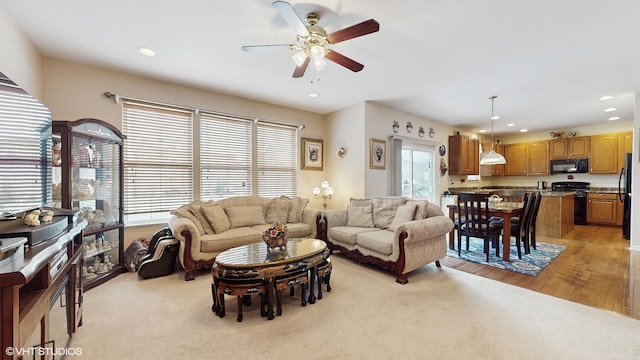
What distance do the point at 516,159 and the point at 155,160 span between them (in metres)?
9.33

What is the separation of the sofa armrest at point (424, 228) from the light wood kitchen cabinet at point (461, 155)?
3.70 meters

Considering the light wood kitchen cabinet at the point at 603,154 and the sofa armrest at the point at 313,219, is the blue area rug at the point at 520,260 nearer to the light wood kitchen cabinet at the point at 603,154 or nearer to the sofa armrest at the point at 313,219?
the sofa armrest at the point at 313,219

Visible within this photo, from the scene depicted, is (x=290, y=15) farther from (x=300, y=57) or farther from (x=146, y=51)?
(x=146, y=51)

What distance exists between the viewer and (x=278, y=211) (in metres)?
4.41

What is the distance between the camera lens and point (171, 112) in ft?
12.9

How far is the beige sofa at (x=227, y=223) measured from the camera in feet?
10.4

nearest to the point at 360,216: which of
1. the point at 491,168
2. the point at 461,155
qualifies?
the point at 461,155

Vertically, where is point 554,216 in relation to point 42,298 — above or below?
below

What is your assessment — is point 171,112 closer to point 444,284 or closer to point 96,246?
point 96,246

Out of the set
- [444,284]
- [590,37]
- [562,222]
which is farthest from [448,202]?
[590,37]

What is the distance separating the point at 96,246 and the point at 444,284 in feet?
13.5

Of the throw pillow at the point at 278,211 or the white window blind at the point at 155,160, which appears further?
the throw pillow at the point at 278,211

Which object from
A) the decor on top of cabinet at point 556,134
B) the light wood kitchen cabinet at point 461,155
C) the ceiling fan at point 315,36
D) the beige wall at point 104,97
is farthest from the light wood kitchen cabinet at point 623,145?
the beige wall at point 104,97

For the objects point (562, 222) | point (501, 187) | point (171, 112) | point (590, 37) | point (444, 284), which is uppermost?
point (590, 37)
